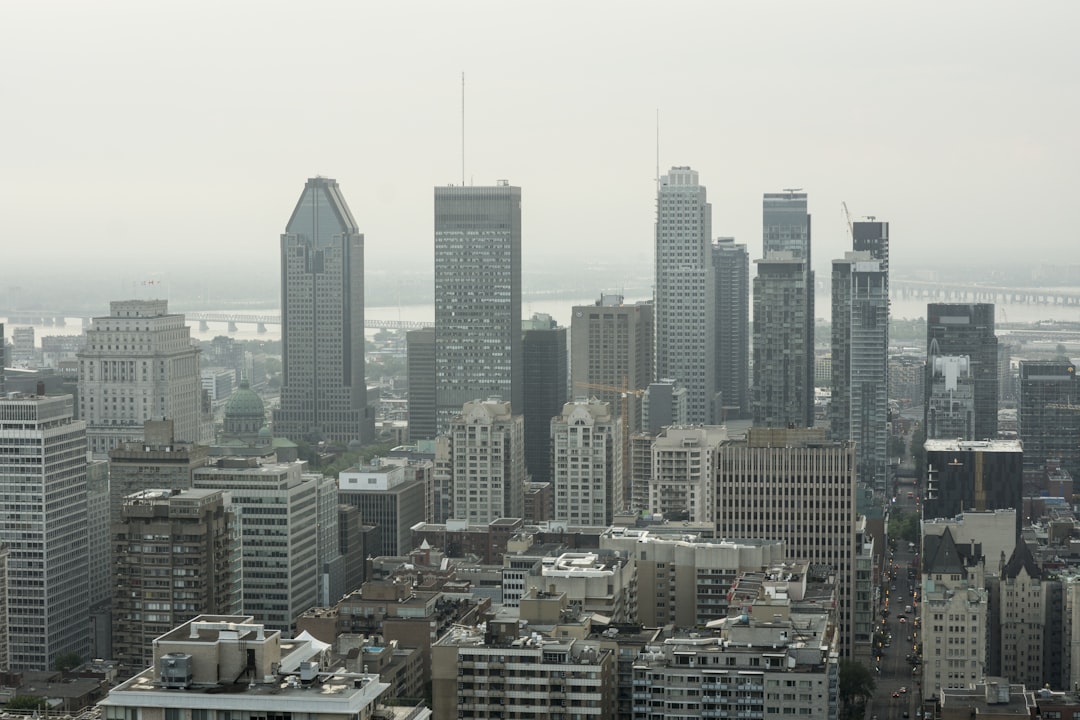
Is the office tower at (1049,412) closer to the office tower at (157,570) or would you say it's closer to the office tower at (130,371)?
the office tower at (130,371)

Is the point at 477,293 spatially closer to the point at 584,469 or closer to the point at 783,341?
the point at 783,341

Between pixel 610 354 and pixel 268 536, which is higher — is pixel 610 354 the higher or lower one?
the higher one

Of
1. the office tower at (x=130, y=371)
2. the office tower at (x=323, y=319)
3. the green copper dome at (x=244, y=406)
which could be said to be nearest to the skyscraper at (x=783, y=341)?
the office tower at (x=323, y=319)

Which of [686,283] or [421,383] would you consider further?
[686,283]

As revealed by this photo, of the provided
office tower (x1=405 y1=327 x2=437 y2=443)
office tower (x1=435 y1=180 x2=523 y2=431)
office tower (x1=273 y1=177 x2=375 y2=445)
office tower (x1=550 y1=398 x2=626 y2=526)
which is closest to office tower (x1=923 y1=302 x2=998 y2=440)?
office tower (x1=435 y1=180 x2=523 y2=431)

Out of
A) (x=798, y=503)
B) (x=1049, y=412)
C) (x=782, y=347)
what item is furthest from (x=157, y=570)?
(x=782, y=347)

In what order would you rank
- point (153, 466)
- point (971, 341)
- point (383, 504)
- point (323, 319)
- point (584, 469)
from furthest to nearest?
point (323, 319), point (971, 341), point (584, 469), point (383, 504), point (153, 466)
